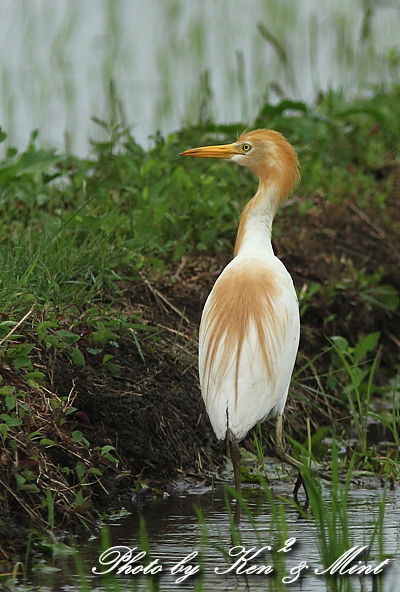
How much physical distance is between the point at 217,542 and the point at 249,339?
82cm

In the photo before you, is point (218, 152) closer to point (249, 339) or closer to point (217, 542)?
point (249, 339)

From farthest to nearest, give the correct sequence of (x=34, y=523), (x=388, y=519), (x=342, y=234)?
1. (x=342, y=234)
2. (x=388, y=519)
3. (x=34, y=523)

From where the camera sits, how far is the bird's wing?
4156mm

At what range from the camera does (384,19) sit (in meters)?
11.6

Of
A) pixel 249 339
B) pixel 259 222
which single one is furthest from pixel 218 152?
pixel 249 339

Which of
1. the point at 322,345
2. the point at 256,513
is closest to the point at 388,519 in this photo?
the point at 256,513

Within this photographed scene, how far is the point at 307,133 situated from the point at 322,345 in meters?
2.16

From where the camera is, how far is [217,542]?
404cm

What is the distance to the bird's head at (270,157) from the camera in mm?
5121

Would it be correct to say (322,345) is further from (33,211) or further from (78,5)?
(78,5)

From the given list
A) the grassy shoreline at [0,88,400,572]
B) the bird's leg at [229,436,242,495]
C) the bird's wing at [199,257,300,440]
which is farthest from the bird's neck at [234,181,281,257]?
the bird's leg at [229,436,242,495]

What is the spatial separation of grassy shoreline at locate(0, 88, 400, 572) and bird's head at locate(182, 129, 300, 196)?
729 mm

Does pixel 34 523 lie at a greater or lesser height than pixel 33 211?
lesser

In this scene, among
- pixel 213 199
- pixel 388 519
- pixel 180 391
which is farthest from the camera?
pixel 213 199
